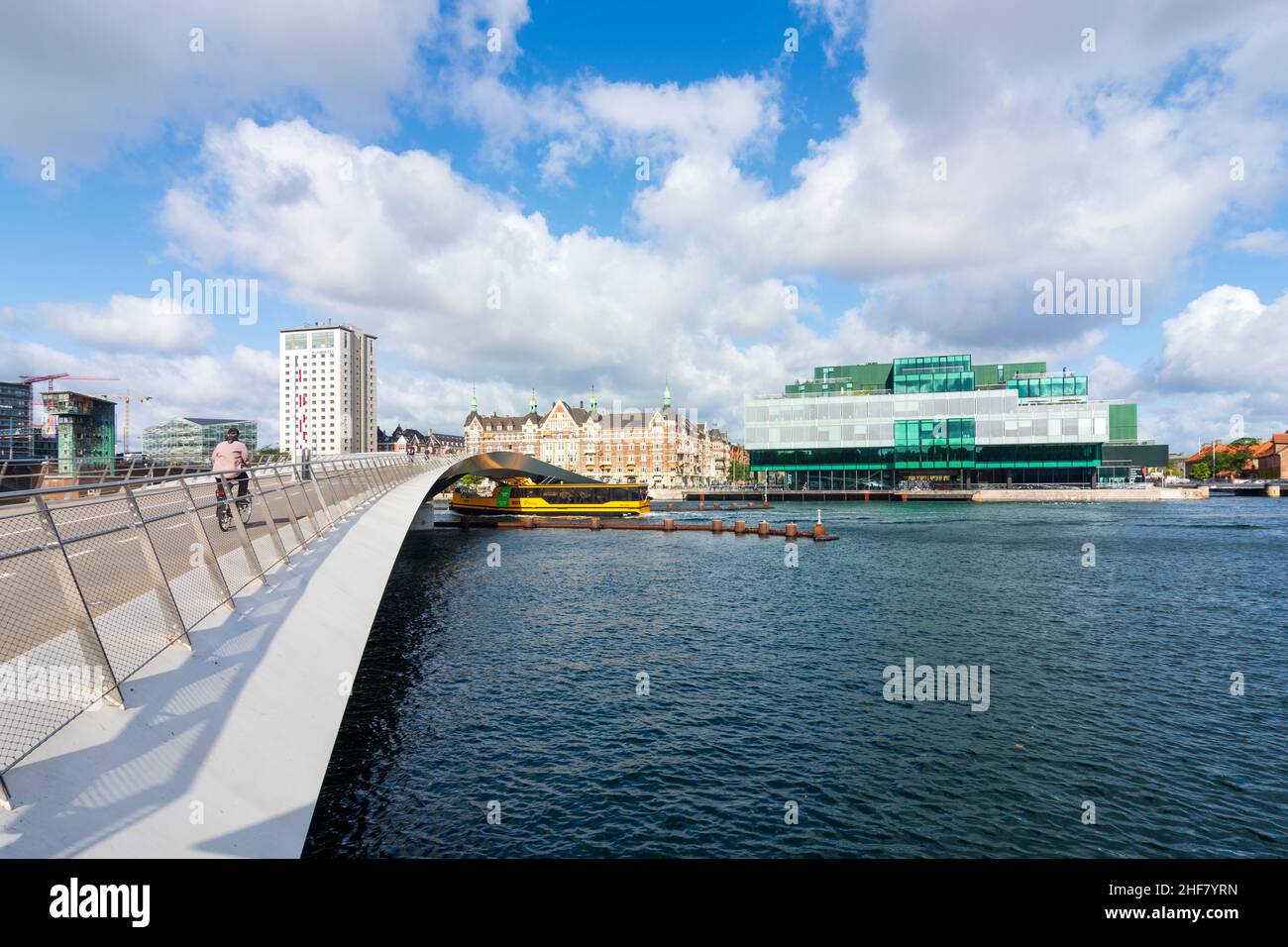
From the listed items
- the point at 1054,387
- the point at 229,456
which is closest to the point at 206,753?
the point at 229,456

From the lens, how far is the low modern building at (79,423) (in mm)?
46312

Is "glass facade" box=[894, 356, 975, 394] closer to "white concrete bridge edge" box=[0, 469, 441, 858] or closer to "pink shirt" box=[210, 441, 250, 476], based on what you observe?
"pink shirt" box=[210, 441, 250, 476]

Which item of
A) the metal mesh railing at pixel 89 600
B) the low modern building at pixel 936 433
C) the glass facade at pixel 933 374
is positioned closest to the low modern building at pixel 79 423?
the metal mesh railing at pixel 89 600

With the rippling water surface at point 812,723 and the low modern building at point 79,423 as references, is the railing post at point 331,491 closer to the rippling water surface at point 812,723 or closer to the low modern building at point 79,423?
the rippling water surface at point 812,723

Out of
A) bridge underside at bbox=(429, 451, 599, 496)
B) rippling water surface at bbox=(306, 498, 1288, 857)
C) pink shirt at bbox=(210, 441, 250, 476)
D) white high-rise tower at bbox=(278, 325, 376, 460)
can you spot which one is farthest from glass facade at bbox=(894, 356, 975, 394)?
white high-rise tower at bbox=(278, 325, 376, 460)

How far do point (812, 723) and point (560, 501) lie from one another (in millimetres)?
67570

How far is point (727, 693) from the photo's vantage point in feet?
56.5

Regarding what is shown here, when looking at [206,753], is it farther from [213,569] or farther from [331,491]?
[331,491]

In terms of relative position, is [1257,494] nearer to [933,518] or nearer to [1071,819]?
[933,518]

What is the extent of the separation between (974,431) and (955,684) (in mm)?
102046

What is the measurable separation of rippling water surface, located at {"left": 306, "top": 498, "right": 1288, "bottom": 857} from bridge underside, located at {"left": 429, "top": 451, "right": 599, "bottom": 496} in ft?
98.2

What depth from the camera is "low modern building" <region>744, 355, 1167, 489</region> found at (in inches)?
4200
